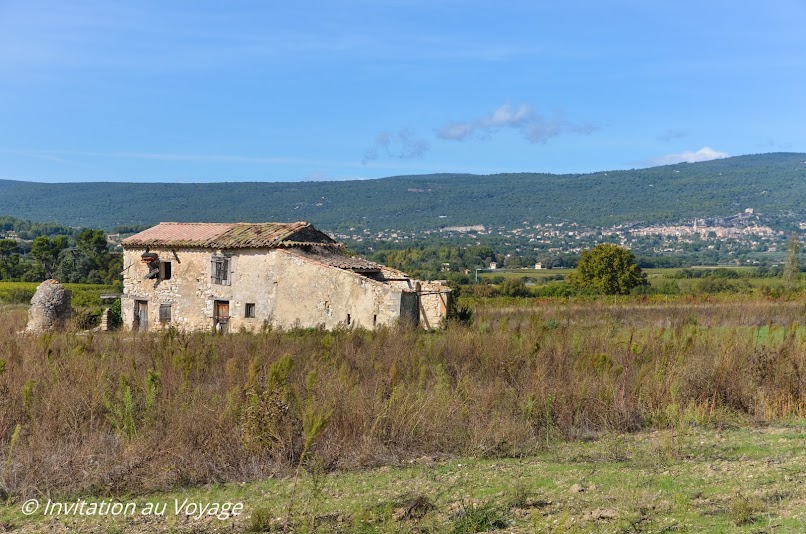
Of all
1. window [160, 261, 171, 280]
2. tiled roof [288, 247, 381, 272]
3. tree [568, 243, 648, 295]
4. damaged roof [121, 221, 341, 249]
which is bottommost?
tree [568, 243, 648, 295]

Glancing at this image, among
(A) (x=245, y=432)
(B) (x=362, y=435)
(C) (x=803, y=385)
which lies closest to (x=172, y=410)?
(A) (x=245, y=432)

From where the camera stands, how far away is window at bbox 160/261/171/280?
101 feet

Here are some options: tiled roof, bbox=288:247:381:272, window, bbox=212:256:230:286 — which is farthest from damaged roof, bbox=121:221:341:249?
window, bbox=212:256:230:286

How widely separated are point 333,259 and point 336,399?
19.1 metres

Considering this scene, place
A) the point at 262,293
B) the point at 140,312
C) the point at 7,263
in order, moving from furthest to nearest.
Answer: the point at 7,263, the point at 140,312, the point at 262,293

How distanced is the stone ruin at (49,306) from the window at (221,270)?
16.5ft

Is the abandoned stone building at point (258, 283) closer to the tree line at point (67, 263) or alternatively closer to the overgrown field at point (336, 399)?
the overgrown field at point (336, 399)

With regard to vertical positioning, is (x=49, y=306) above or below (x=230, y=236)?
below

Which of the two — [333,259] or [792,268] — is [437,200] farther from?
[333,259]

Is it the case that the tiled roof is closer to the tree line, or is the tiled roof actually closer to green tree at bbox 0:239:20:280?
the tree line

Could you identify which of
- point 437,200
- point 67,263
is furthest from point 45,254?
point 437,200

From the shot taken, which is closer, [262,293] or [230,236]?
[262,293]

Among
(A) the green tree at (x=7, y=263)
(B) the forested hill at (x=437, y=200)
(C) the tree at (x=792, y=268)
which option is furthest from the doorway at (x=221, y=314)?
(B) the forested hill at (x=437, y=200)

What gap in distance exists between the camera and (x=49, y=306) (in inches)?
992
